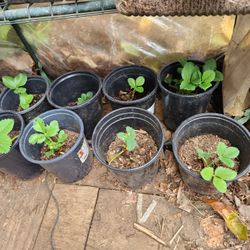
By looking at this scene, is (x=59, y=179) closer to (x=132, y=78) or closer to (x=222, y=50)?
(x=132, y=78)

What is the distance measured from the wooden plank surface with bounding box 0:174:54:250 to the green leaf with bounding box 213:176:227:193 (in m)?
0.74

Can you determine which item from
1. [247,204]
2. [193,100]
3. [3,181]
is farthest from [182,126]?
[3,181]

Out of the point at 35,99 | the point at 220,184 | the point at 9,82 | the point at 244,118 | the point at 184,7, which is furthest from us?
the point at 35,99

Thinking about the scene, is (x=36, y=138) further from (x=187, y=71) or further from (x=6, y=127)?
(x=187, y=71)

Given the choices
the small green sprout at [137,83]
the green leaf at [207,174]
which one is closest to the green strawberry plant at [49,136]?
the small green sprout at [137,83]

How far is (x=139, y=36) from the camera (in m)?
1.25

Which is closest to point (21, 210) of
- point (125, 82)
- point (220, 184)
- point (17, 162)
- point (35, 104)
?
point (17, 162)

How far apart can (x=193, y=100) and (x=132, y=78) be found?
0.30 m

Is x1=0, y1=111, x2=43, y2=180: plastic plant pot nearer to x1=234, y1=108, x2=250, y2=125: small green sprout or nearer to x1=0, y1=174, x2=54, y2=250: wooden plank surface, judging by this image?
x1=0, y1=174, x2=54, y2=250: wooden plank surface

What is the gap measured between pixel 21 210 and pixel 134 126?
0.63 metres

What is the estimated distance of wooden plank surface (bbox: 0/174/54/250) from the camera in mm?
1192

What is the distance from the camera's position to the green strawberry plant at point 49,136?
1098 mm

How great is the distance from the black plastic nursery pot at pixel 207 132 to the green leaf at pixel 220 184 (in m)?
0.07

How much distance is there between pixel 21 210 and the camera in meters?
1.26
